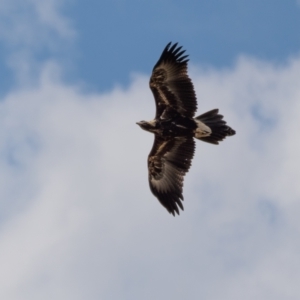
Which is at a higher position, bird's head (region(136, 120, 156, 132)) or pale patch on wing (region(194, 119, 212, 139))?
bird's head (region(136, 120, 156, 132))

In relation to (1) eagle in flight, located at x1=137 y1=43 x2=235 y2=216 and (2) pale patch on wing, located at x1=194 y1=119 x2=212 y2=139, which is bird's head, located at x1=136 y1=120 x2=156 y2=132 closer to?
(1) eagle in flight, located at x1=137 y1=43 x2=235 y2=216

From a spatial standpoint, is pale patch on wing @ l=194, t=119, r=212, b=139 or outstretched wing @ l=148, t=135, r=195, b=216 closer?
pale patch on wing @ l=194, t=119, r=212, b=139

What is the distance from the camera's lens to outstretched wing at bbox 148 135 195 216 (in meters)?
29.1

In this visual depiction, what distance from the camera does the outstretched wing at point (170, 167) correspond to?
29.1 m

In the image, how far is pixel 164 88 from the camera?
93.6ft

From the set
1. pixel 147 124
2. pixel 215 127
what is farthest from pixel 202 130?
pixel 147 124

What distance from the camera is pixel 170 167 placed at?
2931 cm

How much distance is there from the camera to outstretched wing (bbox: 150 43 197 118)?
28312 millimetres

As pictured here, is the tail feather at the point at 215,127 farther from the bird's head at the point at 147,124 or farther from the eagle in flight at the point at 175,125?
the bird's head at the point at 147,124

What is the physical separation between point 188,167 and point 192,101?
1894mm

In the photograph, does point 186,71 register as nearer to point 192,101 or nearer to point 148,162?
point 192,101

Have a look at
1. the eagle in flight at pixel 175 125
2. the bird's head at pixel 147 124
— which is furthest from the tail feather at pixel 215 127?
the bird's head at pixel 147 124

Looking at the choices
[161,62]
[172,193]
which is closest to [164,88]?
[161,62]

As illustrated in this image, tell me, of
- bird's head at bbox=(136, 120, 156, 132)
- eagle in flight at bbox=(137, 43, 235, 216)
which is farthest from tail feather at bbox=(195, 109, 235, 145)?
bird's head at bbox=(136, 120, 156, 132)
